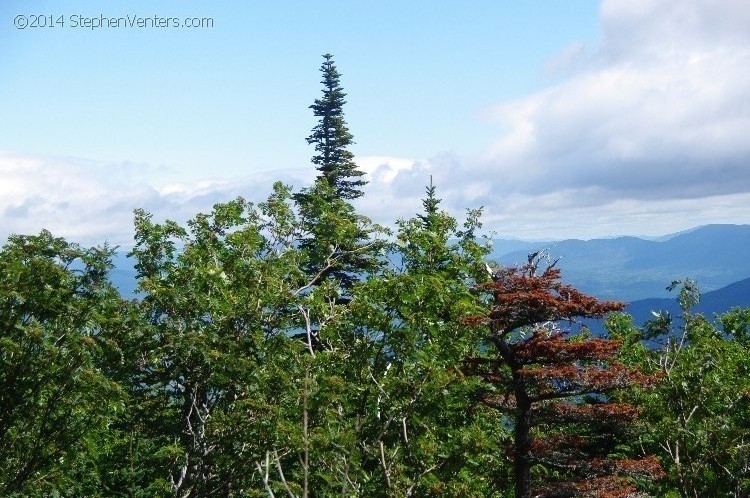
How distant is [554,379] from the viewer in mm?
14531

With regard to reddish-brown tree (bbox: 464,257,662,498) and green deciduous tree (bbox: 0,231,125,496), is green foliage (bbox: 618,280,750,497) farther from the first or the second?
green deciduous tree (bbox: 0,231,125,496)

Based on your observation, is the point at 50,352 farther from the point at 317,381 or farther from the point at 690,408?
the point at 690,408

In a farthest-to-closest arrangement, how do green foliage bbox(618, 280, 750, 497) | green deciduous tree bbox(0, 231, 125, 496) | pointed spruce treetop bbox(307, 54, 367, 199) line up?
pointed spruce treetop bbox(307, 54, 367, 199)
green foliage bbox(618, 280, 750, 497)
green deciduous tree bbox(0, 231, 125, 496)

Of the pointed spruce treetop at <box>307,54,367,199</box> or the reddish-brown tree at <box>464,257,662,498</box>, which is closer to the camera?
the reddish-brown tree at <box>464,257,662,498</box>

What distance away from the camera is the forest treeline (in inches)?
406

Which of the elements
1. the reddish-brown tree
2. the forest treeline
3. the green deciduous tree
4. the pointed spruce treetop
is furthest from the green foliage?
the pointed spruce treetop

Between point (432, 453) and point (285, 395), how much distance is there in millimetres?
2734

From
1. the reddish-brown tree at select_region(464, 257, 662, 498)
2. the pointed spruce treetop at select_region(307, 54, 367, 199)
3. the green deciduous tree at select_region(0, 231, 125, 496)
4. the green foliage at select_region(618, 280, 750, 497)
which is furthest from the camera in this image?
the pointed spruce treetop at select_region(307, 54, 367, 199)

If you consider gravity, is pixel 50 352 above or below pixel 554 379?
above

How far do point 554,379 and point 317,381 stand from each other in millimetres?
5287

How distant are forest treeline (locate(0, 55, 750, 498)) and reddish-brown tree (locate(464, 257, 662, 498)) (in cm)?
5

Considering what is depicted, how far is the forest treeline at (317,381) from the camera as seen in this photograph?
1032cm

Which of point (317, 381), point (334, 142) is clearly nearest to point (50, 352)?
point (317, 381)

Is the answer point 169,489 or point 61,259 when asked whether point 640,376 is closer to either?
point 169,489
